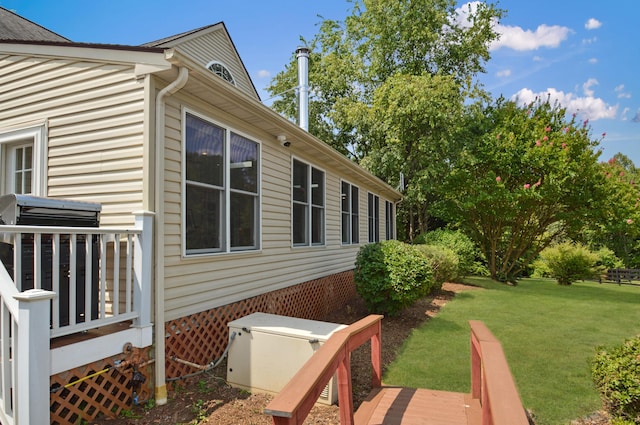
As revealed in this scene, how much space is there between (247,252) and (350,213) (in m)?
5.09

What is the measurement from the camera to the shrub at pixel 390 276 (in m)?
6.93

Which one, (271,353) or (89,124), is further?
(89,124)

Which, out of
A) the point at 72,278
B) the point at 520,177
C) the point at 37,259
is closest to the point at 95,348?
the point at 72,278

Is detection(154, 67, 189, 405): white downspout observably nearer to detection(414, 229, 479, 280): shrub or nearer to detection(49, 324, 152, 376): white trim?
detection(49, 324, 152, 376): white trim

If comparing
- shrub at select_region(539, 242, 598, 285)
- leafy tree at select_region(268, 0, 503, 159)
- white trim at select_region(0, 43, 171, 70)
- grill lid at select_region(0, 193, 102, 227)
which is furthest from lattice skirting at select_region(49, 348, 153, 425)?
shrub at select_region(539, 242, 598, 285)

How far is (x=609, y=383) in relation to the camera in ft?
11.0

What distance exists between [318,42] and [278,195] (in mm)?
19079

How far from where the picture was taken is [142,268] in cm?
341

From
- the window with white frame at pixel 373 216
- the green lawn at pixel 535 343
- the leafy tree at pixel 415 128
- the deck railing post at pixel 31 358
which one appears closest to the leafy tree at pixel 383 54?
the leafy tree at pixel 415 128

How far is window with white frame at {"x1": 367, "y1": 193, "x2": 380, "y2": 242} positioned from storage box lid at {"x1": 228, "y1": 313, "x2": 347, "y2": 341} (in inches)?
309

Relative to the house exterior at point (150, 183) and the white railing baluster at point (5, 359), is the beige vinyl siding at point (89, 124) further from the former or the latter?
the white railing baluster at point (5, 359)

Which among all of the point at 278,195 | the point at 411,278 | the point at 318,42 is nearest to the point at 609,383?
the point at 411,278

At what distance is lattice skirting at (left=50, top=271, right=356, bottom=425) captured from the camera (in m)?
2.92

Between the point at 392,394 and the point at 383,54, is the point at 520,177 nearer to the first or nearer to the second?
the point at 383,54
